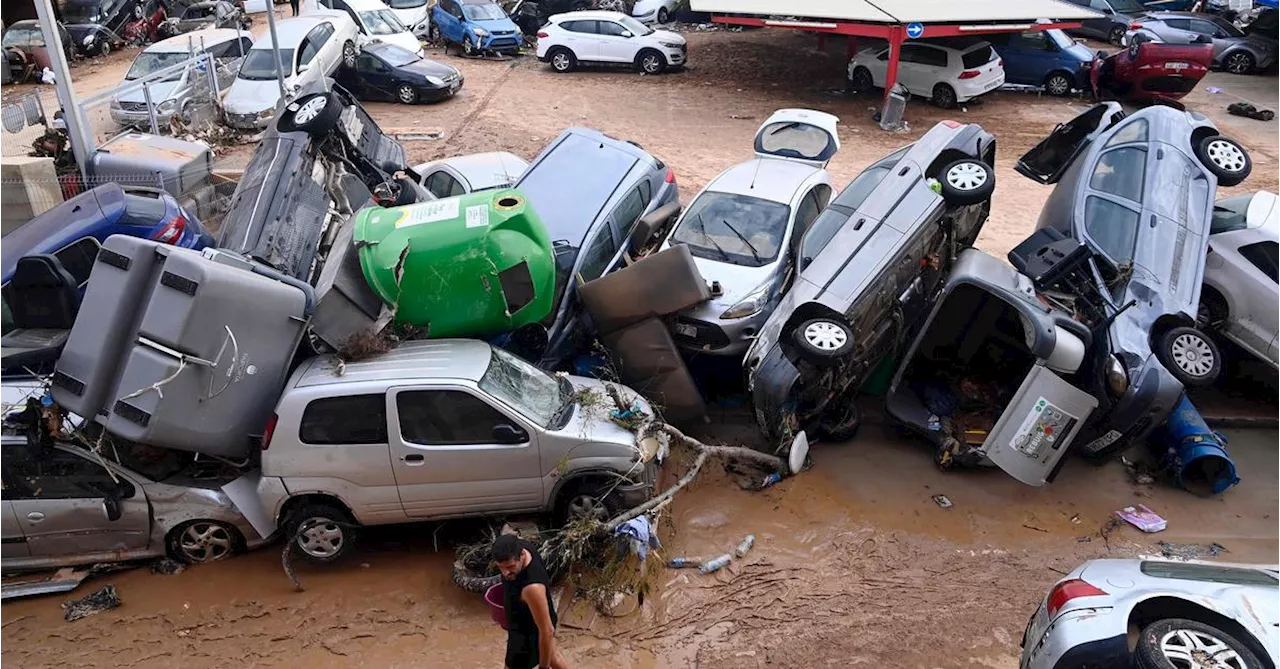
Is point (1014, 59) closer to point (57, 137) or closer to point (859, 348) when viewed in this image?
point (859, 348)

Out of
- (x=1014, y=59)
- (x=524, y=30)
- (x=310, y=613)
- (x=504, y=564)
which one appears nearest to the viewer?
(x=504, y=564)

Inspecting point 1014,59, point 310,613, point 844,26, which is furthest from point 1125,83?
point 310,613

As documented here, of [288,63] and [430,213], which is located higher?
[430,213]

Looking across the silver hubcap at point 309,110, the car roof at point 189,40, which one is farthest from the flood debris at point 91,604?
the car roof at point 189,40

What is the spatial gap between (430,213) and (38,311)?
3.10 meters

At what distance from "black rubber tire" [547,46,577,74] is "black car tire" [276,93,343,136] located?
12.6 metres

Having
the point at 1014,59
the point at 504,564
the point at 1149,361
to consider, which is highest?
the point at 504,564

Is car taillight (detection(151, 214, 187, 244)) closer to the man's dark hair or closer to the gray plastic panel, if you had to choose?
the gray plastic panel

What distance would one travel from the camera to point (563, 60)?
21.5 m

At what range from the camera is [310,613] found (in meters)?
6.05

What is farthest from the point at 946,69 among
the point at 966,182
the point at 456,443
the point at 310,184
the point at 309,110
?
the point at 456,443

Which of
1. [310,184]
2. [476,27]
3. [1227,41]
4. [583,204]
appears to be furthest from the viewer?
[476,27]

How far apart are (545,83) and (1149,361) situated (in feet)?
52.7

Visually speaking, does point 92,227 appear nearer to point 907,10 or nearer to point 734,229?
point 734,229
